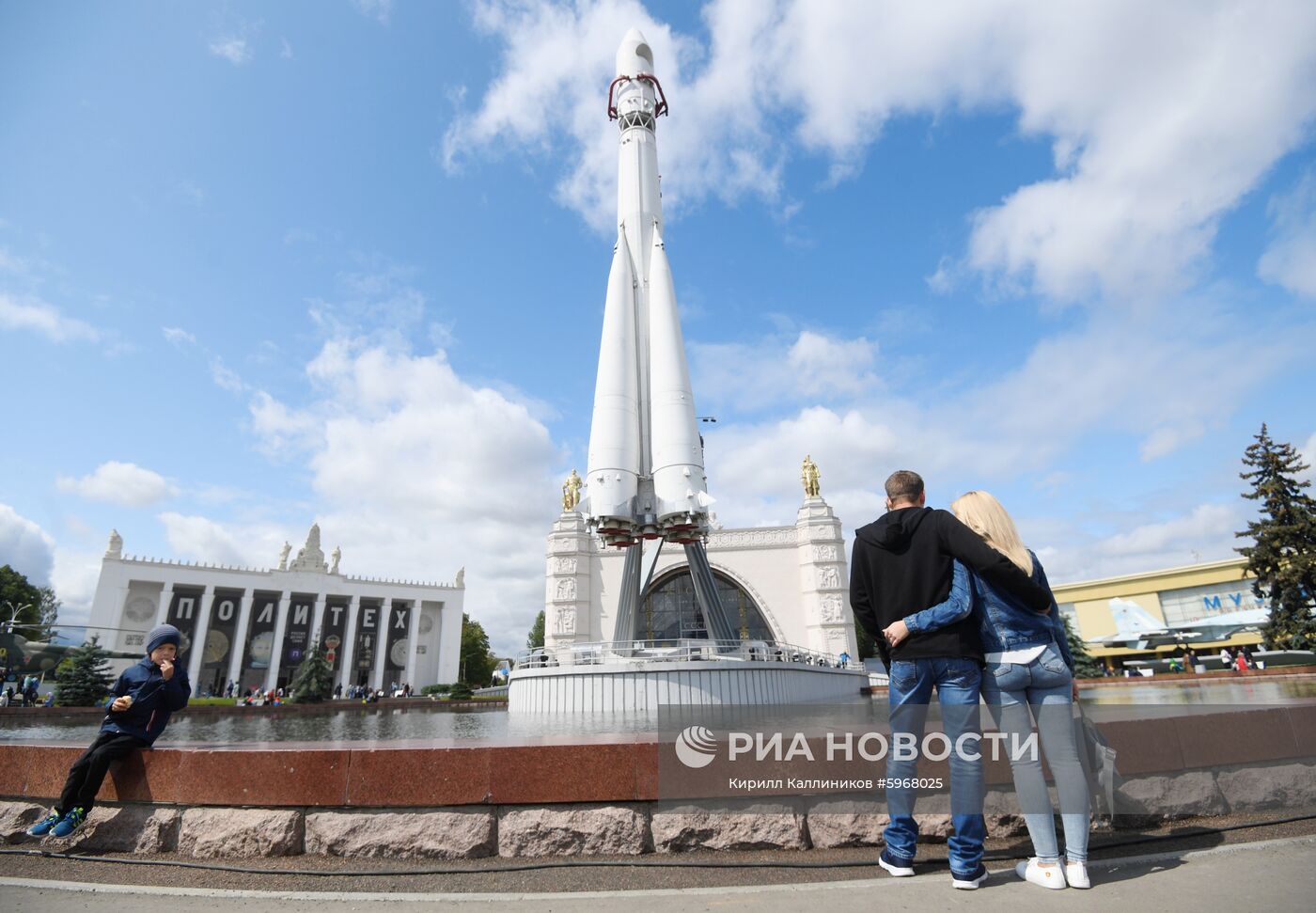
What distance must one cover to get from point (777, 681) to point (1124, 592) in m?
50.9

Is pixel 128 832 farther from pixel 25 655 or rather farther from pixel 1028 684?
pixel 25 655

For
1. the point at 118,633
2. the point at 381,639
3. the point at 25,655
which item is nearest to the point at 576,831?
the point at 25,655

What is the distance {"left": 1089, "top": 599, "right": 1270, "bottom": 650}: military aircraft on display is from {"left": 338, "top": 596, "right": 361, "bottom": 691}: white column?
64223 mm

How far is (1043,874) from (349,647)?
63.4 meters

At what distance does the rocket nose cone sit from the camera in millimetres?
31422

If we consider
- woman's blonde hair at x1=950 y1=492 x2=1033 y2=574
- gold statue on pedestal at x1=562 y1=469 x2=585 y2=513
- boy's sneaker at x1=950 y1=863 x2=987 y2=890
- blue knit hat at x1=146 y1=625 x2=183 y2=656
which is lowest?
boy's sneaker at x1=950 y1=863 x2=987 y2=890

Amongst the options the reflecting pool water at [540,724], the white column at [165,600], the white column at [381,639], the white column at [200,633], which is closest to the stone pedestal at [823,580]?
the reflecting pool water at [540,724]

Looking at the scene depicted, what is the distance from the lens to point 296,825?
150 inches

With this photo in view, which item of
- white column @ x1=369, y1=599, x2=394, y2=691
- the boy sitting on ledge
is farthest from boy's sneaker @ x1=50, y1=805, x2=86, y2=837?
white column @ x1=369, y1=599, x2=394, y2=691

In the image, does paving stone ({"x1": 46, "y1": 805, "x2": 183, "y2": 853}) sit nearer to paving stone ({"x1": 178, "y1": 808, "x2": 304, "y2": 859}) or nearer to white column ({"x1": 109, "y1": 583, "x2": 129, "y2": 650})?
paving stone ({"x1": 178, "y1": 808, "x2": 304, "y2": 859})

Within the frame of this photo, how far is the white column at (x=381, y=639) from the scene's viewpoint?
191 ft

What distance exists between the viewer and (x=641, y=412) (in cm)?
2695

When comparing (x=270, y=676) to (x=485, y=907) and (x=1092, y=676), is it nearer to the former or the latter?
(x=1092, y=676)

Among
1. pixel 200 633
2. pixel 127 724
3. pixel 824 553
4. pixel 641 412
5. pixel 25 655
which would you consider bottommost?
pixel 127 724
